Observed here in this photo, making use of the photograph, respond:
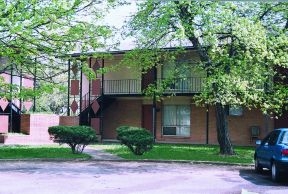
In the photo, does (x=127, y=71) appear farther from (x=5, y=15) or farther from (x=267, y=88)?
(x=5, y=15)

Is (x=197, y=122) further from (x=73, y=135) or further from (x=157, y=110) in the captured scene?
(x=73, y=135)

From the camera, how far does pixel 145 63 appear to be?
2122cm

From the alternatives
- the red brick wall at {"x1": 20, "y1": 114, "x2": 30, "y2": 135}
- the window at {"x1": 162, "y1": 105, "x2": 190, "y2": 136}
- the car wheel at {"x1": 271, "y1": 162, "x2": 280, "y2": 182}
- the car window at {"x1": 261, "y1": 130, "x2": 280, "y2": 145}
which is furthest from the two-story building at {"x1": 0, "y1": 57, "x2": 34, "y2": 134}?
the car wheel at {"x1": 271, "y1": 162, "x2": 280, "y2": 182}

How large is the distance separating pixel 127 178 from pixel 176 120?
63.3ft

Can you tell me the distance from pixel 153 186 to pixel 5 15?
798 centimetres

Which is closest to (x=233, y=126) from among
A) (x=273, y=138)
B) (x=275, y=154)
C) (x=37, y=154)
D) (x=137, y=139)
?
(x=137, y=139)

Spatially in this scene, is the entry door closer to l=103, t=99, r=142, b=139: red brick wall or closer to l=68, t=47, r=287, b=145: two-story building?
l=68, t=47, r=287, b=145: two-story building

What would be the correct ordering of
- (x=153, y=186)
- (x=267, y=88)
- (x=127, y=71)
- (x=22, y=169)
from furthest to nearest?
(x=127, y=71) → (x=267, y=88) → (x=22, y=169) → (x=153, y=186)

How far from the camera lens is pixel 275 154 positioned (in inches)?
513

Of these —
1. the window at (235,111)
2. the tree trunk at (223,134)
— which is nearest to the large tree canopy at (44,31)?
the tree trunk at (223,134)

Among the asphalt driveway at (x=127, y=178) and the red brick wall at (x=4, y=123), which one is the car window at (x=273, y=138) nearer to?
the asphalt driveway at (x=127, y=178)

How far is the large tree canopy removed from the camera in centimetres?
1586

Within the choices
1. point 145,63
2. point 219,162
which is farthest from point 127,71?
point 219,162

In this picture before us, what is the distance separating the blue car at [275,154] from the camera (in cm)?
1250
